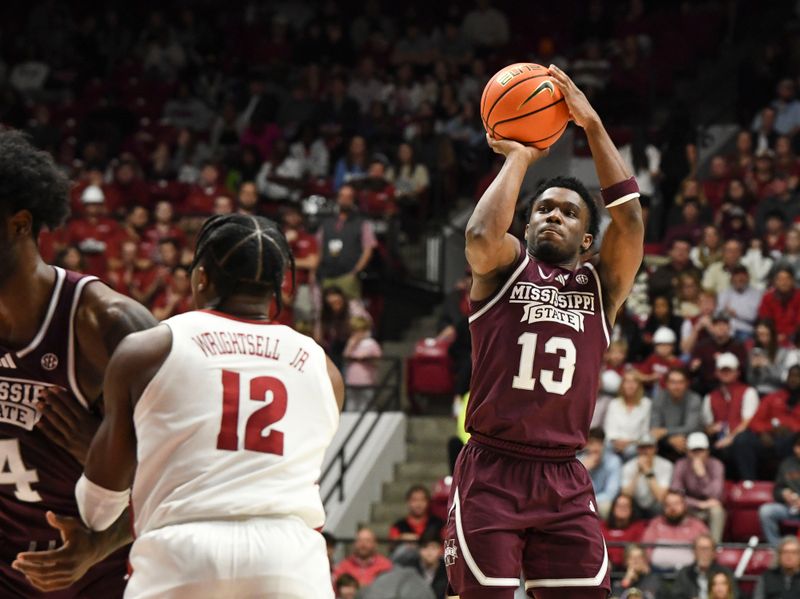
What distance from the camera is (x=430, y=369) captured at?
1438cm

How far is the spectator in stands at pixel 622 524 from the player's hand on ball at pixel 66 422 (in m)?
7.55

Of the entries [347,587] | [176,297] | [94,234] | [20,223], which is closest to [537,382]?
[20,223]

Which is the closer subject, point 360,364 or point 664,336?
point 664,336

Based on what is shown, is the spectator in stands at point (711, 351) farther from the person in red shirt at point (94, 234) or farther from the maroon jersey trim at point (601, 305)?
the maroon jersey trim at point (601, 305)

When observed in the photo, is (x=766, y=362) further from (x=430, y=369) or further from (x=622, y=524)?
(x=430, y=369)

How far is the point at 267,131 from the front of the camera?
1864 centimetres

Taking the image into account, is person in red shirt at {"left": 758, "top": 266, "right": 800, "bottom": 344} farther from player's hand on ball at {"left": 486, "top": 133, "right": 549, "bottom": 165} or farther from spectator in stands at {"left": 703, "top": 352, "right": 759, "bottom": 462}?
player's hand on ball at {"left": 486, "top": 133, "right": 549, "bottom": 165}

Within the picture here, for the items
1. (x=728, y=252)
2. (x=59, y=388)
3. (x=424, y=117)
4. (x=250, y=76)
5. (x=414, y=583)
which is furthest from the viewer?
(x=250, y=76)

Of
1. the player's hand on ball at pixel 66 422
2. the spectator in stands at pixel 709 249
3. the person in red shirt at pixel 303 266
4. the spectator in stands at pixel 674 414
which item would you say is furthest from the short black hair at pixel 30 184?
the spectator in stands at pixel 709 249

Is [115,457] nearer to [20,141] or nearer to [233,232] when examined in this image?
[233,232]

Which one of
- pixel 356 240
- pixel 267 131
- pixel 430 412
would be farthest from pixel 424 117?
pixel 430 412

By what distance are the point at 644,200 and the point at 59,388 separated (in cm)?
1124

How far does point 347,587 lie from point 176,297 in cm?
414

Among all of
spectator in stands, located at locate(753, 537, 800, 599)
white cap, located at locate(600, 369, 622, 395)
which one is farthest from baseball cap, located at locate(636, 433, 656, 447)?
spectator in stands, located at locate(753, 537, 800, 599)
